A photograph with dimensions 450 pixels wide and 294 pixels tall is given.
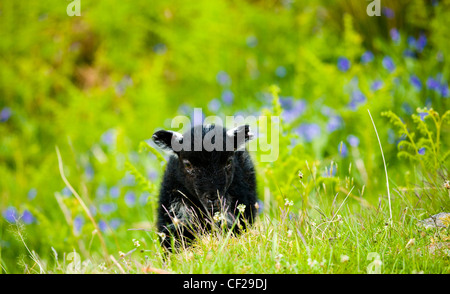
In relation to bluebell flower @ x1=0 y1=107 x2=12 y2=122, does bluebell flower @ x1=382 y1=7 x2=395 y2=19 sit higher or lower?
higher

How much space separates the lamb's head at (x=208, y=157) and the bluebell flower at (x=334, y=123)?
3.43 metres

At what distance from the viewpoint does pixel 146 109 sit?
9.20 metres

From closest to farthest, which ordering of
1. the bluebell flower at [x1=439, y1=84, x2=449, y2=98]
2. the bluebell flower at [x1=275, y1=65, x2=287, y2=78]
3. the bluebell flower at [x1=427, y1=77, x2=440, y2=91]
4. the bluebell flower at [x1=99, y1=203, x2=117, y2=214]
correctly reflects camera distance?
1. the bluebell flower at [x1=439, y1=84, x2=449, y2=98]
2. the bluebell flower at [x1=427, y1=77, x2=440, y2=91]
3. the bluebell flower at [x1=99, y1=203, x2=117, y2=214]
4. the bluebell flower at [x1=275, y1=65, x2=287, y2=78]

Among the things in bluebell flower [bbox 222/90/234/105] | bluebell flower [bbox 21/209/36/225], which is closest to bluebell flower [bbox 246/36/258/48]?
bluebell flower [bbox 222/90/234/105]

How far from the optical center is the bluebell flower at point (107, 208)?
7.93m

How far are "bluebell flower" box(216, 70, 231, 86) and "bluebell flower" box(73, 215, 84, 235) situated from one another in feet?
12.8

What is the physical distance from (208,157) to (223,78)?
19.6ft

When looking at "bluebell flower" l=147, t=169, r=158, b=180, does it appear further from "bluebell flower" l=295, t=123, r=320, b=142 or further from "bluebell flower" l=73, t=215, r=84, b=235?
"bluebell flower" l=295, t=123, r=320, b=142

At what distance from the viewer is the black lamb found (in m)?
4.21

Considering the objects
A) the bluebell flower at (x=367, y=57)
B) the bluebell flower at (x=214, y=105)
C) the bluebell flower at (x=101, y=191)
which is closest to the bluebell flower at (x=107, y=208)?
the bluebell flower at (x=101, y=191)

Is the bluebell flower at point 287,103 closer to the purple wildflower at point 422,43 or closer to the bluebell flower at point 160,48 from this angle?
the purple wildflower at point 422,43
